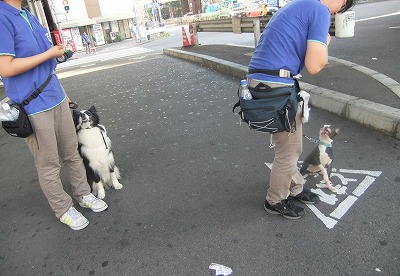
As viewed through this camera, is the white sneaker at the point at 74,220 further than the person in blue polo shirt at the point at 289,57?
Yes

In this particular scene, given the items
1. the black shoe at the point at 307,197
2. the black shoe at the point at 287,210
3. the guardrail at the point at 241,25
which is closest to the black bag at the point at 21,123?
the black shoe at the point at 287,210

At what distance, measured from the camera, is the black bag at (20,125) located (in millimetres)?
2361

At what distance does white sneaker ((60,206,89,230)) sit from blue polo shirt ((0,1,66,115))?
100cm

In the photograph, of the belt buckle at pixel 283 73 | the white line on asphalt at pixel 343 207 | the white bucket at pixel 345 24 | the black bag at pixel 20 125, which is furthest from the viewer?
the white bucket at pixel 345 24

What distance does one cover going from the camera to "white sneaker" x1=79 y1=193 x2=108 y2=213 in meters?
3.05

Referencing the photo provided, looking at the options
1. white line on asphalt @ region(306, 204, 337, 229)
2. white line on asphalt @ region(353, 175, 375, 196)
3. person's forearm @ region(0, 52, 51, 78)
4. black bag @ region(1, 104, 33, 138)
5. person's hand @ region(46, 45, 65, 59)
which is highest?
person's hand @ region(46, 45, 65, 59)

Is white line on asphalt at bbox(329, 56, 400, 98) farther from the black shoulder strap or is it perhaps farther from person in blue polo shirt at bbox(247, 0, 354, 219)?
the black shoulder strap

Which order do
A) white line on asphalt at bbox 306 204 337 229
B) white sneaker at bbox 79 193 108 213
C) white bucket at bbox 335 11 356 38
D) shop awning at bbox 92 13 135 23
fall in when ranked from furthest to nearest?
1. shop awning at bbox 92 13 135 23
2. white bucket at bbox 335 11 356 38
3. white sneaker at bbox 79 193 108 213
4. white line on asphalt at bbox 306 204 337 229

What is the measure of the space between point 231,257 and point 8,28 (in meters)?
2.35

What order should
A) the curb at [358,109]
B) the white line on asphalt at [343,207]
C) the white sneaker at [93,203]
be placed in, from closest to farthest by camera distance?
1. the white line on asphalt at [343,207]
2. the white sneaker at [93,203]
3. the curb at [358,109]

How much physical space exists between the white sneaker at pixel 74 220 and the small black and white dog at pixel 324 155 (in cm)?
221

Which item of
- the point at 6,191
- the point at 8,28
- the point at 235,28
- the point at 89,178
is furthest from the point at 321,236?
the point at 235,28

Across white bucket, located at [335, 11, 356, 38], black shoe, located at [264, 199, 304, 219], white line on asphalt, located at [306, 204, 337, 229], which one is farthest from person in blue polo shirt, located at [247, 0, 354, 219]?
white bucket, located at [335, 11, 356, 38]

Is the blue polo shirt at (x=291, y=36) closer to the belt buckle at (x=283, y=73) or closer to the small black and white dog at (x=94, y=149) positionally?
the belt buckle at (x=283, y=73)
